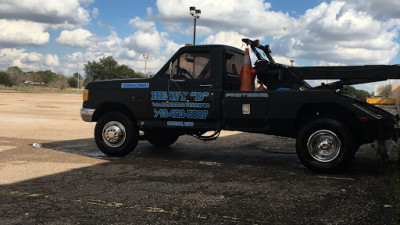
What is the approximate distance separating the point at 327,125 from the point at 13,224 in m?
4.68

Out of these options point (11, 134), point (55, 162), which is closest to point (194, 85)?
point (55, 162)

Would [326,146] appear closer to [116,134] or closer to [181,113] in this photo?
[181,113]

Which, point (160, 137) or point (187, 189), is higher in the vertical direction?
point (160, 137)

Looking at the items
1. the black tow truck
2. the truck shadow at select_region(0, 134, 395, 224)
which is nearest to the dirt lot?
the truck shadow at select_region(0, 134, 395, 224)

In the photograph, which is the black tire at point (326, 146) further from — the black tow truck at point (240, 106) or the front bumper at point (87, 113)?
the front bumper at point (87, 113)

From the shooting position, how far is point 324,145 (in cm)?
629

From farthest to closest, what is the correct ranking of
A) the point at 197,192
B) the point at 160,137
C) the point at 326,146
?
the point at 160,137 < the point at 326,146 < the point at 197,192

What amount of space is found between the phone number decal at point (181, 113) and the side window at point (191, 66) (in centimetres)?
66

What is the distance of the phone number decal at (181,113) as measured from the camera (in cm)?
718

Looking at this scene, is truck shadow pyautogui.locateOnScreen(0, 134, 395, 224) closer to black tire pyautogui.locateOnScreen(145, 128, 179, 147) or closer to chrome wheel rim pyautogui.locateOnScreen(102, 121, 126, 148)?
chrome wheel rim pyautogui.locateOnScreen(102, 121, 126, 148)

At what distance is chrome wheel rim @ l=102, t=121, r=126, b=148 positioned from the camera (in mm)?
7820

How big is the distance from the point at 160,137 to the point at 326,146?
413cm

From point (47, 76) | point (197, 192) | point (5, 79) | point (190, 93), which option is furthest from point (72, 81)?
point (197, 192)

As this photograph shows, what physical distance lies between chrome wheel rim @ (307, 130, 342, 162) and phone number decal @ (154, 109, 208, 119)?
197 centimetres
